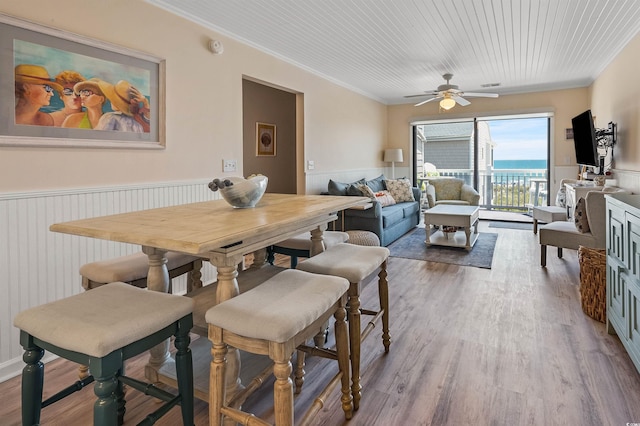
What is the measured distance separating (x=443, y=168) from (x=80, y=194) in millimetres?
7103

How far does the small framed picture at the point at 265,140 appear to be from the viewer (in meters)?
5.98

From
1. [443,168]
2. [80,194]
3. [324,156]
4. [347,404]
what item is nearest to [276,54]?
[324,156]

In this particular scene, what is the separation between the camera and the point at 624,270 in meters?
2.15

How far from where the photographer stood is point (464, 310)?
9.70 feet

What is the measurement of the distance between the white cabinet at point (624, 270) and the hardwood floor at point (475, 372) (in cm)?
17

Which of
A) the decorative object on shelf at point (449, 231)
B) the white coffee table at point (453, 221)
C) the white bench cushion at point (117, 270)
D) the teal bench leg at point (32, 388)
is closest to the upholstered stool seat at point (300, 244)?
the white bench cushion at point (117, 270)

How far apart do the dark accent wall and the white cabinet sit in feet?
15.0

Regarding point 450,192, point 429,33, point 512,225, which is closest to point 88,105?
point 429,33

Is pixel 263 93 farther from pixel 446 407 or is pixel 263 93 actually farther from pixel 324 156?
pixel 446 407

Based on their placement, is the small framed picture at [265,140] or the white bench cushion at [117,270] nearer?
the white bench cushion at [117,270]

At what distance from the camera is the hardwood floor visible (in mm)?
1735

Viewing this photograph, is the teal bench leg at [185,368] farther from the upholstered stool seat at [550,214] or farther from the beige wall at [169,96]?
the upholstered stool seat at [550,214]

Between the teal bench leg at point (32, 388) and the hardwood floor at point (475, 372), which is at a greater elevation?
the teal bench leg at point (32, 388)

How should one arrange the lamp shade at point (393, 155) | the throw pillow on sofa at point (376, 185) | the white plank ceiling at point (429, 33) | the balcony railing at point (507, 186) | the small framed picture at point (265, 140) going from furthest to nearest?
the balcony railing at point (507, 186) → the lamp shade at point (393, 155) → the throw pillow on sofa at point (376, 185) → the small framed picture at point (265, 140) → the white plank ceiling at point (429, 33)
